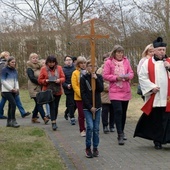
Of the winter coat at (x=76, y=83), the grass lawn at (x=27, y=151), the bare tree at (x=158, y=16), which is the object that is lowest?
the grass lawn at (x=27, y=151)

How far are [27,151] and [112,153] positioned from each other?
1.45m

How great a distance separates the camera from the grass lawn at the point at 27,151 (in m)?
6.72

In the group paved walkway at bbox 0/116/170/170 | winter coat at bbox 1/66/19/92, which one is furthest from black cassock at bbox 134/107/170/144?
winter coat at bbox 1/66/19/92

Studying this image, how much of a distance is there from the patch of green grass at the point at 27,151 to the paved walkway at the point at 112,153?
0.20 metres

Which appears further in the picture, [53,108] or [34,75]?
[34,75]

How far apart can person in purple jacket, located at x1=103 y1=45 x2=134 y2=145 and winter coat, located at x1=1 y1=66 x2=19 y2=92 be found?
3175 millimetres

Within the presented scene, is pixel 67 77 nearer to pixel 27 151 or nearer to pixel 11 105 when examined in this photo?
pixel 11 105

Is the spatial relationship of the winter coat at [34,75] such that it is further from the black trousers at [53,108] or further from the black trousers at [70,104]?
the black trousers at [53,108]

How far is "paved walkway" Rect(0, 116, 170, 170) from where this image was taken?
6836mm

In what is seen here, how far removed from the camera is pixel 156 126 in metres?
8.18

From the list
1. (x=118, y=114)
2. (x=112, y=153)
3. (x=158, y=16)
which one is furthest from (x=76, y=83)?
(x=158, y=16)

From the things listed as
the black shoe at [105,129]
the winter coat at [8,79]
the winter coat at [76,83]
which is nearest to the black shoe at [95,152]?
the winter coat at [76,83]

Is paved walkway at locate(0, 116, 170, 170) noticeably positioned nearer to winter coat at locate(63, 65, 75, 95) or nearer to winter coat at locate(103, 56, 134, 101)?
winter coat at locate(103, 56, 134, 101)

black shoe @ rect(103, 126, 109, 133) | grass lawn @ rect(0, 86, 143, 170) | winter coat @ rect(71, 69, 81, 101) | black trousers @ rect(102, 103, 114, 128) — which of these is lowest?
black shoe @ rect(103, 126, 109, 133)
